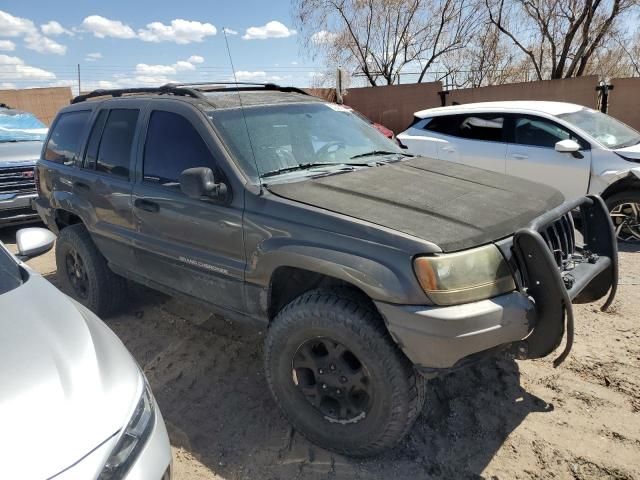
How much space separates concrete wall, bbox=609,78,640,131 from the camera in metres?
12.7

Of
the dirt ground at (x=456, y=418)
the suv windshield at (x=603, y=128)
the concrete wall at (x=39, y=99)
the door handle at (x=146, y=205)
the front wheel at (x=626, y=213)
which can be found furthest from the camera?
Result: the concrete wall at (x=39, y=99)

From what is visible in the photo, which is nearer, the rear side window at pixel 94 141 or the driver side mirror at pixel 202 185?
the driver side mirror at pixel 202 185

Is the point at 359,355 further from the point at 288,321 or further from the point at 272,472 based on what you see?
the point at 272,472

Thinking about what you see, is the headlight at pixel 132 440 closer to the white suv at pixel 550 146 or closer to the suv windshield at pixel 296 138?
the suv windshield at pixel 296 138

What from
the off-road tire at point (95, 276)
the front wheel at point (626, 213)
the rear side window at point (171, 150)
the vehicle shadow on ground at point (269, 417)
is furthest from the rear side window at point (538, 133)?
the off-road tire at point (95, 276)

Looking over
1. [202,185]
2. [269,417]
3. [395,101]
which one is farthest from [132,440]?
[395,101]

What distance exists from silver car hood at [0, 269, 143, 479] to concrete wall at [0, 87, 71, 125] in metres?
18.4

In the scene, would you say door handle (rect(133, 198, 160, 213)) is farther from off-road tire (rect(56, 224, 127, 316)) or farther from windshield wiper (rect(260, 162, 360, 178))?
off-road tire (rect(56, 224, 127, 316))

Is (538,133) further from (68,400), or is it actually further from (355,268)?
(68,400)

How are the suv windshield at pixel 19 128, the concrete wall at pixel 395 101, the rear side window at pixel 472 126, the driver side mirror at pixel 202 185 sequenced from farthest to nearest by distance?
1. the concrete wall at pixel 395 101
2. the suv windshield at pixel 19 128
3. the rear side window at pixel 472 126
4. the driver side mirror at pixel 202 185

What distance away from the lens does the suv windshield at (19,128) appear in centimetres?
834

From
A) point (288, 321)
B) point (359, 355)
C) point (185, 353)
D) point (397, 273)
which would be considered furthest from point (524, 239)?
point (185, 353)

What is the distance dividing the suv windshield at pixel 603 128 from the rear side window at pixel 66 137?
5.41m

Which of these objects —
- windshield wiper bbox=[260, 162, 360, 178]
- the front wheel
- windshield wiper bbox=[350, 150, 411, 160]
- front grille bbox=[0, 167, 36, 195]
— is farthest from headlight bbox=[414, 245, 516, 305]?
front grille bbox=[0, 167, 36, 195]
